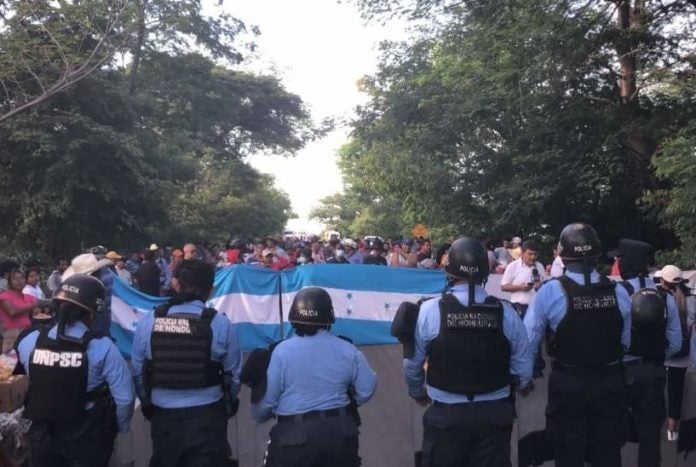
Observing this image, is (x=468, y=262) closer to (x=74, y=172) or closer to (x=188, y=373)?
(x=188, y=373)

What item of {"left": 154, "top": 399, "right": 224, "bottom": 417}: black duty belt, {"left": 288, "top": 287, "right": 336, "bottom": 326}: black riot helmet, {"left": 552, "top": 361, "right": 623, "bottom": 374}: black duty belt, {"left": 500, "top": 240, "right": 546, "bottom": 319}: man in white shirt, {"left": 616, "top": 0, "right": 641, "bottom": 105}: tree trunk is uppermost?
{"left": 616, "top": 0, "right": 641, "bottom": 105}: tree trunk

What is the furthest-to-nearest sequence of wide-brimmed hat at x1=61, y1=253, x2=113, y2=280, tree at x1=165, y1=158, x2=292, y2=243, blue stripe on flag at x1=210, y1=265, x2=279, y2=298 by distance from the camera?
tree at x1=165, y1=158, x2=292, y2=243 < blue stripe on flag at x1=210, y1=265, x2=279, y2=298 < wide-brimmed hat at x1=61, y1=253, x2=113, y2=280

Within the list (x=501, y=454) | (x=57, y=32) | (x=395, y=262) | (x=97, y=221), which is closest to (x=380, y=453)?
(x=501, y=454)

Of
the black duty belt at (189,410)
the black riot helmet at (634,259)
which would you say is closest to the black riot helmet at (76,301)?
the black duty belt at (189,410)

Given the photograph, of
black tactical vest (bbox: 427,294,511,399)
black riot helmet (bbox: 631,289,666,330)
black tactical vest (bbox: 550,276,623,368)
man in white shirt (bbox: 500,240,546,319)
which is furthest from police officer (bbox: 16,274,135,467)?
man in white shirt (bbox: 500,240,546,319)

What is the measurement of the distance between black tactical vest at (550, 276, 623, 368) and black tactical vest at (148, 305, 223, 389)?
2.46 m

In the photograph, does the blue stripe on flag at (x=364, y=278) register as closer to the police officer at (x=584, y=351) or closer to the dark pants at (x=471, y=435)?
the police officer at (x=584, y=351)

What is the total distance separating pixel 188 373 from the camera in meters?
4.96

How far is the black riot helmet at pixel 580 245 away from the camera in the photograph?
5676mm

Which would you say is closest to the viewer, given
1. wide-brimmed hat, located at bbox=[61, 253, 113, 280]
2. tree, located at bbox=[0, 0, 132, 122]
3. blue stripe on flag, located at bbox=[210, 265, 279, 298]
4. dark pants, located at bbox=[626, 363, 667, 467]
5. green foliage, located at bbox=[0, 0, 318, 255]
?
dark pants, located at bbox=[626, 363, 667, 467]

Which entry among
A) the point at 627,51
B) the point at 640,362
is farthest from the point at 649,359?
the point at 627,51

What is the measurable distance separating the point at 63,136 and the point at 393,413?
19.5m

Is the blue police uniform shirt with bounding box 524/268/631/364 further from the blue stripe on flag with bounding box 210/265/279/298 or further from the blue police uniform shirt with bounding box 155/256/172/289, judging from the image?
the blue police uniform shirt with bounding box 155/256/172/289

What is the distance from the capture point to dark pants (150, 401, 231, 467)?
5.02 metres
